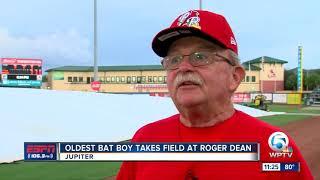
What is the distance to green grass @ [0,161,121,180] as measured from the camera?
9680 millimetres

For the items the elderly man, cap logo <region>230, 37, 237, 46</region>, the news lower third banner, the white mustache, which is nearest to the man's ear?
the elderly man

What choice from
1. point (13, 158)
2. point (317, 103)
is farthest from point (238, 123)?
point (317, 103)

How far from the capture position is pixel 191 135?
198cm

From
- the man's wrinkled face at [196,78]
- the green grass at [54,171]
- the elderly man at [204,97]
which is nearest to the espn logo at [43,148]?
the elderly man at [204,97]

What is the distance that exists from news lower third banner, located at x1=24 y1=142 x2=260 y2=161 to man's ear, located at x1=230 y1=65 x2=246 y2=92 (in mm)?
546

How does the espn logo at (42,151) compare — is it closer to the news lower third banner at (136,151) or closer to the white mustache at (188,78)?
the news lower third banner at (136,151)

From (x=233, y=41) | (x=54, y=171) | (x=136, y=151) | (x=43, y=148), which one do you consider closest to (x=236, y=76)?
(x=233, y=41)

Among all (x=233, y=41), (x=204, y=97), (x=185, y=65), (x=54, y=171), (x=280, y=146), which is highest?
(x=233, y=41)

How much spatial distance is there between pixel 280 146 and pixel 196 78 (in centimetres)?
42

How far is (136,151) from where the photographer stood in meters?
1.55

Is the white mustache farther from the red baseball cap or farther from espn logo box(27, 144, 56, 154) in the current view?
espn logo box(27, 144, 56, 154)

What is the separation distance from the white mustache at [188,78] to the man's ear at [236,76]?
8.4 inches

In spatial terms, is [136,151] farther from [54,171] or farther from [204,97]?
[54,171]

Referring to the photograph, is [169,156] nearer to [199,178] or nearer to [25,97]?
[199,178]
